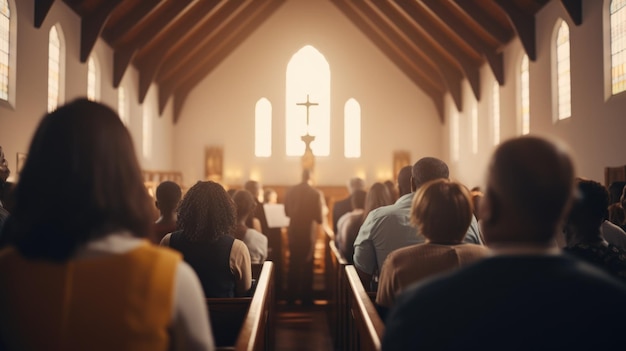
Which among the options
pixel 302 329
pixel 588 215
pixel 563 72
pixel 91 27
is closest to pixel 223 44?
pixel 91 27

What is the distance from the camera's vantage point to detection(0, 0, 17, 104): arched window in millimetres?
8680

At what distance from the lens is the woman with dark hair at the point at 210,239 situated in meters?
3.37

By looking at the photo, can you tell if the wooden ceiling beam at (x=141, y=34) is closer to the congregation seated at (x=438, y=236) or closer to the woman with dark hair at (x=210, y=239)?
the woman with dark hair at (x=210, y=239)

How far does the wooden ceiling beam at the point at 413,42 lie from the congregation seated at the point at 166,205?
11.4m

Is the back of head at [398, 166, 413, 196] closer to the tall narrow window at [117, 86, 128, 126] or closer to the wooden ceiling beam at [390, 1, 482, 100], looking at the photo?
the wooden ceiling beam at [390, 1, 482, 100]

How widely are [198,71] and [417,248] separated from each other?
1601 centimetres

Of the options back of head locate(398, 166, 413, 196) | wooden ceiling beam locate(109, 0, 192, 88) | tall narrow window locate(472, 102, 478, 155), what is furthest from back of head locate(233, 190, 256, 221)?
tall narrow window locate(472, 102, 478, 155)

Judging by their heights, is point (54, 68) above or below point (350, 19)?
below

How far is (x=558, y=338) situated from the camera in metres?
1.21

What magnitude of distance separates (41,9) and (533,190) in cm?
945

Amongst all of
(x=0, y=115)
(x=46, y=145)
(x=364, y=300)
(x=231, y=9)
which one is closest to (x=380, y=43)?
(x=231, y=9)

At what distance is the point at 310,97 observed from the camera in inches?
712

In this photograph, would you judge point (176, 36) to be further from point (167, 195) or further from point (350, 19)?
point (167, 195)

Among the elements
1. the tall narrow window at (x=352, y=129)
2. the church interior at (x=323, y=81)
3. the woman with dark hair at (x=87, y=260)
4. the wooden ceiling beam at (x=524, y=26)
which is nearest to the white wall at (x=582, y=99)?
the church interior at (x=323, y=81)
